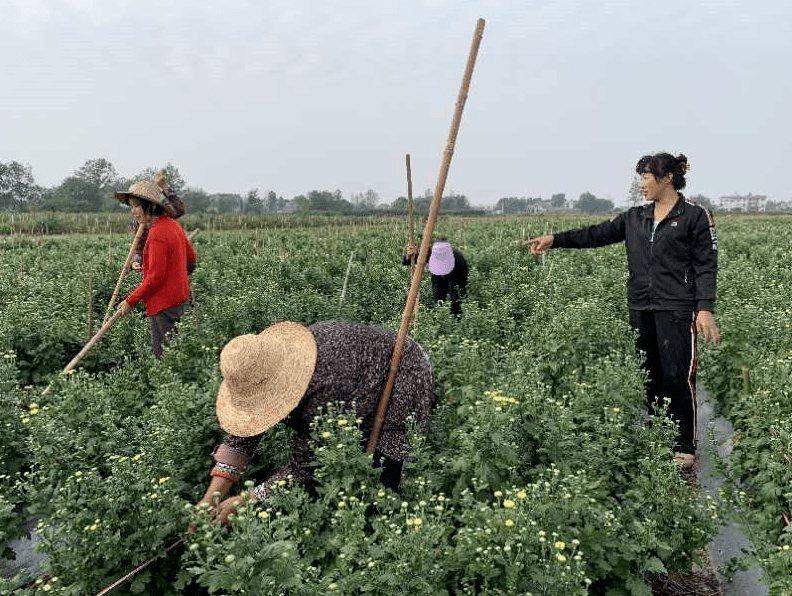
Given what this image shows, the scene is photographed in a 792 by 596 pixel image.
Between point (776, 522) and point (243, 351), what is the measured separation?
287cm

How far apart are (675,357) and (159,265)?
4629 mm

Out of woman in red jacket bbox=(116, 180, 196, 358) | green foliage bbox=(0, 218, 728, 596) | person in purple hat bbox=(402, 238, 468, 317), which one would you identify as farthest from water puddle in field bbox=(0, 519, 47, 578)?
person in purple hat bbox=(402, 238, 468, 317)

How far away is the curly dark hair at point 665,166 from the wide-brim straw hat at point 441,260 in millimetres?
3689

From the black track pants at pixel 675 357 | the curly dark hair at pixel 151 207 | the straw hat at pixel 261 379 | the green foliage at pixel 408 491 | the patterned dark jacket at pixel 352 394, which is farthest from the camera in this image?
the curly dark hair at pixel 151 207

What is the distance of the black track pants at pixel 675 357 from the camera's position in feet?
14.7

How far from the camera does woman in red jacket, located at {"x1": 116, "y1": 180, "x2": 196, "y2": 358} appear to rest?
5.59m

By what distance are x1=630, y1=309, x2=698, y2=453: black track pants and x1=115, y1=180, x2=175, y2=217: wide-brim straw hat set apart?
447cm

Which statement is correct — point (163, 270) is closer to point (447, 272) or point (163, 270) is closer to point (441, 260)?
point (441, 260)

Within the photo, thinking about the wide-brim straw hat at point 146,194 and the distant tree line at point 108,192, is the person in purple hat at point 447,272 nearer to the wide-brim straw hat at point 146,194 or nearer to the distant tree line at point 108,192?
the wide-brim straw hat at point 146,194

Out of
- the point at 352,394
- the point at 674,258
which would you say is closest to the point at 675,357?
the point at 674,258

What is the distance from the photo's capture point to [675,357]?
4.52 meters

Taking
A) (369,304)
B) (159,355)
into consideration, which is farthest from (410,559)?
(369,304)

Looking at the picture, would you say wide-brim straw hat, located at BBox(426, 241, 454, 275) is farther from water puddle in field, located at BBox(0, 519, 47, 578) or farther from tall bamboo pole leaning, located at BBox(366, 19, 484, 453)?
water puddle in field, located at BBox(0, 519, 47, 578)

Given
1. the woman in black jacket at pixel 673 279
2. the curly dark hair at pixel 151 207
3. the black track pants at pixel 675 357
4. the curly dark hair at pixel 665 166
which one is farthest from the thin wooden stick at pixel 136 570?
the curly dark hair at pixel 665 166
